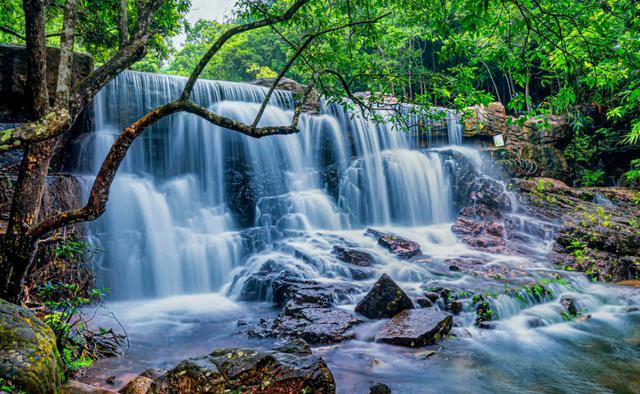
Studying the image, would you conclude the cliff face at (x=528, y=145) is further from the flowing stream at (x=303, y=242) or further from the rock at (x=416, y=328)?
the rock at (x=416, y=328)

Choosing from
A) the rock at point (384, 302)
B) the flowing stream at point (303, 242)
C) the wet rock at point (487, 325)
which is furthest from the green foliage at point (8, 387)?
the wet rock at point (487, 325)

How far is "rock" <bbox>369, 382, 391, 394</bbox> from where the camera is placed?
394cm

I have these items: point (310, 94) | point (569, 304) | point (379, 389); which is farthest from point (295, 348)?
point (310, 94)

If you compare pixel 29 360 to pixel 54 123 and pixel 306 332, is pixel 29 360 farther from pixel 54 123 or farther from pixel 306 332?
pixel 306 332

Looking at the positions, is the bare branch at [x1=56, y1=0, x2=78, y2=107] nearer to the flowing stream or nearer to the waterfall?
the flowing stream

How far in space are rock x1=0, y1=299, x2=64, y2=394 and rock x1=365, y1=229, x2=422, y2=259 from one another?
28.0ft

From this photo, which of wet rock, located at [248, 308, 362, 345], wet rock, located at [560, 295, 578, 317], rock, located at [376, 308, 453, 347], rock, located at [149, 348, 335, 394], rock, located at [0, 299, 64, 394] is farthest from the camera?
wet rock, located at [560, 295, 578, 317]

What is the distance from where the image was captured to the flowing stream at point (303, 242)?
4.97m

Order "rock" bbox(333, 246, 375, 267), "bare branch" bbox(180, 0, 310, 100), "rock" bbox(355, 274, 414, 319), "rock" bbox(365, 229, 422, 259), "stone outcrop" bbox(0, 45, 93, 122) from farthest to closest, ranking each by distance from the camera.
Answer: "rock" bbox(365, 229, 422, 259) < "rock" bbox(333, 246, 375, 267) < "stone outcrop" bbox(0, 45, 93, 122) < "rock" bbox(355, 274, 414, 319) < "bare branch" bbox(180, 0, 310, 100)

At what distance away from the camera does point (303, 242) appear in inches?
431

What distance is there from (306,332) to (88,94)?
13.9ft

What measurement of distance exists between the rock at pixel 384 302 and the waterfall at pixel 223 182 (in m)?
3.16

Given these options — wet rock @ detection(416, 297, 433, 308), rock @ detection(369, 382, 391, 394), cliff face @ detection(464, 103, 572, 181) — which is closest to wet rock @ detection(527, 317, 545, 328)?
wet rock @ detection(416, 297, 433, 308)

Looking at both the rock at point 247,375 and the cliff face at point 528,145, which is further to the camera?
the cliff face at point 528,145
